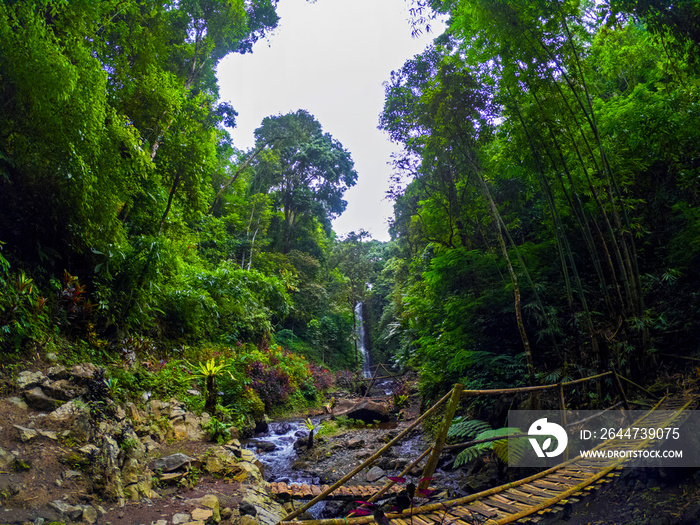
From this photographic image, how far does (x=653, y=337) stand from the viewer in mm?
A: 4340

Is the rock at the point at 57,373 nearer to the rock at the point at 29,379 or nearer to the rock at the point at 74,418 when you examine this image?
the rock at the point at 29,379

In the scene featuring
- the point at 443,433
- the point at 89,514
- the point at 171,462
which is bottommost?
the point at 171,462

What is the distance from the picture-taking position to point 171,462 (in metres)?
3.65

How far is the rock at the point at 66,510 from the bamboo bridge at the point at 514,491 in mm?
1530

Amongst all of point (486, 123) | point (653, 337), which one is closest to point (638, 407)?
point (653, 337)

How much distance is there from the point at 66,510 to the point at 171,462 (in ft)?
4.81

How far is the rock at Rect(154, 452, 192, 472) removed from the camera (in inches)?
140

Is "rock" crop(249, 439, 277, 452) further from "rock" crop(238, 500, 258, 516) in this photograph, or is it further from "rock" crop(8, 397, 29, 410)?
"rock" crop(8, 397, 29, 410)

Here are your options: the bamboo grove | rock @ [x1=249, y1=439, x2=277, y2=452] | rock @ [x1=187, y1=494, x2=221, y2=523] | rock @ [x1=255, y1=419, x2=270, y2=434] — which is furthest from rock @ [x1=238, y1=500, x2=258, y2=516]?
rock @ [x1=255, y1=419, x2=270, y2=434]

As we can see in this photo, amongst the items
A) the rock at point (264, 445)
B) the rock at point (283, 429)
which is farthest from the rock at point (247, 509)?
the rock at point (283, 429)

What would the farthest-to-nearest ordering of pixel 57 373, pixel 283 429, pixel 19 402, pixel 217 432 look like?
pixel 283 429, pixel 217 432, pixel 57 373, pixel 19 402

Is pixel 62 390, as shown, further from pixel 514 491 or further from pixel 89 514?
pixel 514 491

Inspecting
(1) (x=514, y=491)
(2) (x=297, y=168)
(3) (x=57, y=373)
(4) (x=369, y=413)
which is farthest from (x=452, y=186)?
(2) (x=297, y=168)

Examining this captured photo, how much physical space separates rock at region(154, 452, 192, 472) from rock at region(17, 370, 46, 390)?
4.94 ft
